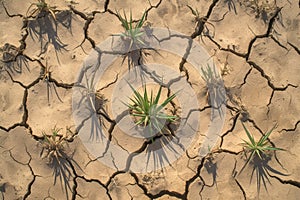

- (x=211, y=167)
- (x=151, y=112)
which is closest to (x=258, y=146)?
(x=211, y=167)

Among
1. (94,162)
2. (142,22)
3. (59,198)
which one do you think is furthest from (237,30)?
(59,198)

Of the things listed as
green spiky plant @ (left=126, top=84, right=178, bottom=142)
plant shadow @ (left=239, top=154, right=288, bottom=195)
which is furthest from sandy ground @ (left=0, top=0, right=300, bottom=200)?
green spiky plant @ (left=126, top=84, right=178, bottom=142)

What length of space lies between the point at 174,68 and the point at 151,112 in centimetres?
49

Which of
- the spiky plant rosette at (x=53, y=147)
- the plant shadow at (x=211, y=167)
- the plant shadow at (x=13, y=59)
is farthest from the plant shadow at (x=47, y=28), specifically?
the plant shadow at (x=211, y=167)

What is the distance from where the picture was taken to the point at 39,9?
3.82m

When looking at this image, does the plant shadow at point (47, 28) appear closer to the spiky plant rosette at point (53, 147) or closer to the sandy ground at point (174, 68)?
the sandy ground at point (174, 68)

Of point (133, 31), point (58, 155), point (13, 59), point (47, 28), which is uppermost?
point (133, 31)

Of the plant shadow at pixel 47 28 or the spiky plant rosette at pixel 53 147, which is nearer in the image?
the spiky plant rosette at pixel 53 147

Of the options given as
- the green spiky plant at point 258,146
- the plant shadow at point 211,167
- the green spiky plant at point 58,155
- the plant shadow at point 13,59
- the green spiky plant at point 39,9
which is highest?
the green spiky plant at point 39,9

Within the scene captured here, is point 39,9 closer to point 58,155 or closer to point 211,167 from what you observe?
point 58,155

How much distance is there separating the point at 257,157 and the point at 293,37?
1.21 metres

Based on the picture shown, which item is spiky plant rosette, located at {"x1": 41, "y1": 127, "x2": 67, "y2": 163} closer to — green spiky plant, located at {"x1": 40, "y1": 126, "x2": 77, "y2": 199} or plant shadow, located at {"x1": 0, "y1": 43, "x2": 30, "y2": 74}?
green spiky plant, located at {"x1": 40, "y1": 126, "x2": 77, "y2": 199}

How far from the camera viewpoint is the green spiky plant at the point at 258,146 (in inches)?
139

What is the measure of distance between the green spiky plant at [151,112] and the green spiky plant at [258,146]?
689 mm
